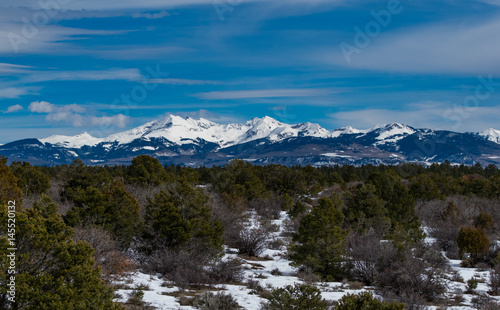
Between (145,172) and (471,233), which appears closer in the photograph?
(471,233)

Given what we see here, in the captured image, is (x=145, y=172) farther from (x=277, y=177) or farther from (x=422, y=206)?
(x=422, y=206)

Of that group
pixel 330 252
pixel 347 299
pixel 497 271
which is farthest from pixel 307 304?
pixel 497 271

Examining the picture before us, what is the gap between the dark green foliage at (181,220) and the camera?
18328mm

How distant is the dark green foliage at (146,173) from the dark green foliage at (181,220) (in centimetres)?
2015

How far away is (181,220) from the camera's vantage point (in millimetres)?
18484

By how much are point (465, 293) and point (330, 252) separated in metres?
5.64

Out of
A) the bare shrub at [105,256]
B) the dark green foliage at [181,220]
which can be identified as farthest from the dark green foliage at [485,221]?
the bare shrub at [105,256]

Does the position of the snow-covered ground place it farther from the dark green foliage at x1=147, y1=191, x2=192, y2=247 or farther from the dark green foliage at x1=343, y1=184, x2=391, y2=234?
the dark green foliage at x1=343, y1=184, x2=391, y2=234

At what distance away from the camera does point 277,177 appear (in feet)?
167

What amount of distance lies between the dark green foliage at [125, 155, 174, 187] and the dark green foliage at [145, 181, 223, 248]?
20154mm

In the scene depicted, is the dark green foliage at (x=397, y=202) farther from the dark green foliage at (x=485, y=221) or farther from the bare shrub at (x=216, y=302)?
the bare shrub at (x=216, y=302)

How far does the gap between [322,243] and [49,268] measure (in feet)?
43.7

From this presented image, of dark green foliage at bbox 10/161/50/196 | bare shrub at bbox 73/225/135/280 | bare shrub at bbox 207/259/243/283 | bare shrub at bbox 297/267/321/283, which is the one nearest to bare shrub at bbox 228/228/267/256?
bare shrub at bbox 297/267/321/283

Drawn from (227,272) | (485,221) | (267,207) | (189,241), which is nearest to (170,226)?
(189,241)
